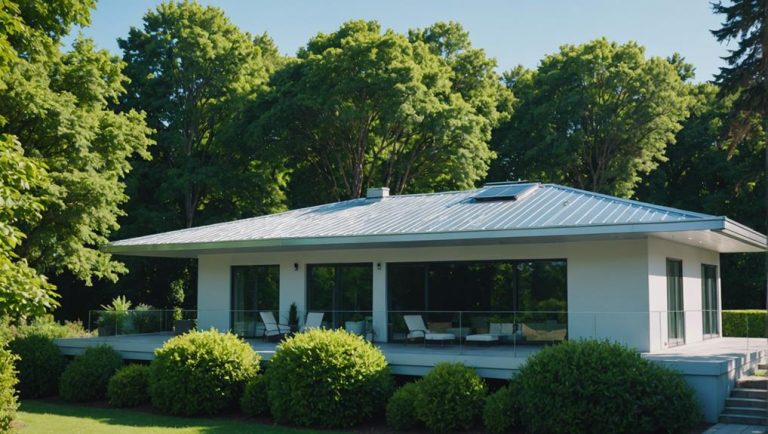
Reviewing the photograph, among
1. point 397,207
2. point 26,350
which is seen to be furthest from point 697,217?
point 26,350

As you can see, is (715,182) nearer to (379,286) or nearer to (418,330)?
(379,286)

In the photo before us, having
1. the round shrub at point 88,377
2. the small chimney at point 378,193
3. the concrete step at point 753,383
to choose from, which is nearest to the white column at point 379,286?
the small chimney at point 378,193

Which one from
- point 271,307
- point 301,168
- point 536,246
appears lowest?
point 271,307

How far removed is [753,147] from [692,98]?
12.5ft

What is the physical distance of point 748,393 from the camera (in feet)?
45.3

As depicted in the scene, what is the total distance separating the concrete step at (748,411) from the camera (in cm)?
1307

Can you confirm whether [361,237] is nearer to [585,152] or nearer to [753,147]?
[585,152]

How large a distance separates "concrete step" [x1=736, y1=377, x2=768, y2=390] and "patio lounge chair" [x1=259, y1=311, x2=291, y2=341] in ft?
34.0

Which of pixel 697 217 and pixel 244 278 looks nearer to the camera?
pixel 697 217

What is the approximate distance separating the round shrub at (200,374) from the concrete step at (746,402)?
9.45m

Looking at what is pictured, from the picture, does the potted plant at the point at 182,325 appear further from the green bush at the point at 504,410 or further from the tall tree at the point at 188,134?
the tall tree at the point at 188,134

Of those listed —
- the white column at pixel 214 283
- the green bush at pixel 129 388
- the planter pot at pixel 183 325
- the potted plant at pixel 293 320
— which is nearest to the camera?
the green bush at pixel 129 388

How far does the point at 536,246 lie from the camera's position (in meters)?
17.4

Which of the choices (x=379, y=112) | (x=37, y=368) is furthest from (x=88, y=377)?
(x=379, y=112)
